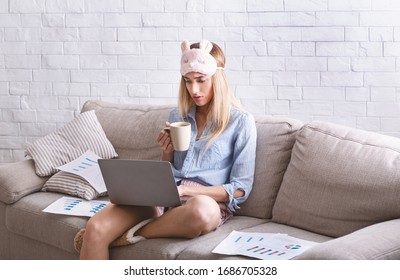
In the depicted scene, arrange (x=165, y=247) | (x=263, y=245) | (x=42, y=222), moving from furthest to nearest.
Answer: (x=42, y=222) → (x=165, y=247) → (x=263, y=245)

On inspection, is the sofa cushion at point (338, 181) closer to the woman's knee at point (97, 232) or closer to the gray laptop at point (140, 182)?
the gray laptop at point (140, 182)

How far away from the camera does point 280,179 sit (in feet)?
10.7

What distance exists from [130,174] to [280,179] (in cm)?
73

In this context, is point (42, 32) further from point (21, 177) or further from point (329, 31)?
point (329, 31)

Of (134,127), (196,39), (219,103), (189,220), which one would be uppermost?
(196,39)

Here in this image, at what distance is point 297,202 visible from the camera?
3.08 meters

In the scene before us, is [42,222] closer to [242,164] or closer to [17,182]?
[17,182]

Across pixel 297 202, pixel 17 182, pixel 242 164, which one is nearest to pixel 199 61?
pixel 242 164

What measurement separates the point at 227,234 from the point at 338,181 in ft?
1.66

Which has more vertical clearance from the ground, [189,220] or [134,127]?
[134,127]

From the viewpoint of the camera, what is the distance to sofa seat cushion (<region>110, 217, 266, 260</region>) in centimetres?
286

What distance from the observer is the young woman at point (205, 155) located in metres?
3.02

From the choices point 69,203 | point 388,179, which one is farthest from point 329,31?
point 69,203

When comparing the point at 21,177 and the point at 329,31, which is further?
the point at 329,31
